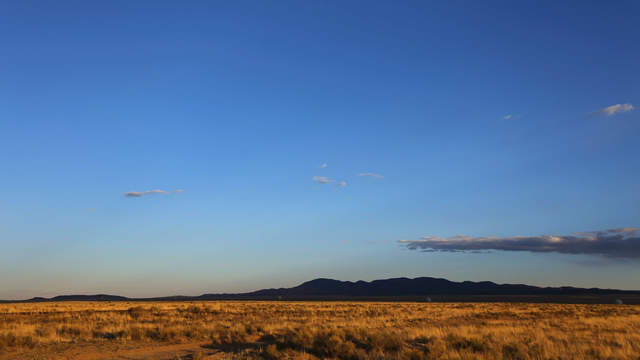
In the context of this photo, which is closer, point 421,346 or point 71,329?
point 421,346

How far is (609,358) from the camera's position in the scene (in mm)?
13336

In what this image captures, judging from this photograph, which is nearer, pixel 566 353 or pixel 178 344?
pixel 566 353

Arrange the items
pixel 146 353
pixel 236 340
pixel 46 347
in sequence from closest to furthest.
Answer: pixel 146 353 → pixel 46 347 → pixel 236 340

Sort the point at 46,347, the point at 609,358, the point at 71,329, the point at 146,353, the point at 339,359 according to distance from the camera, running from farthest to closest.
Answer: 1. the point at 71,329
2. the point at 46,347
3. the point at 146,353
4. the point at 339,359
5. the point at 609,358

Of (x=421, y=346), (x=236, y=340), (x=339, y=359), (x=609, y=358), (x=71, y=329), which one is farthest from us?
(x=71, y=329)

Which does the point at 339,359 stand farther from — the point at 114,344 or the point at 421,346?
the point at 114,344

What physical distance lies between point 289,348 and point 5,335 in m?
12.7

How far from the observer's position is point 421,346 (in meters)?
15.8

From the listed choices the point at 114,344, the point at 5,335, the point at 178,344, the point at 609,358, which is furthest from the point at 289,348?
the point at 5,335

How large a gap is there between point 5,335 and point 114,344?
501 centimetres

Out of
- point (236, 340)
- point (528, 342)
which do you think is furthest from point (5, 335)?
point (528, 342)

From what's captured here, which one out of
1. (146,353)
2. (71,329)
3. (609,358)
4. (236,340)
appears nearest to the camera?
(609,358)

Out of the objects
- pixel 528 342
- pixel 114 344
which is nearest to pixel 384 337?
pixel 528 342

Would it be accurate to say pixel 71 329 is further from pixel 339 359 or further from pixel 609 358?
pixel 609 358
